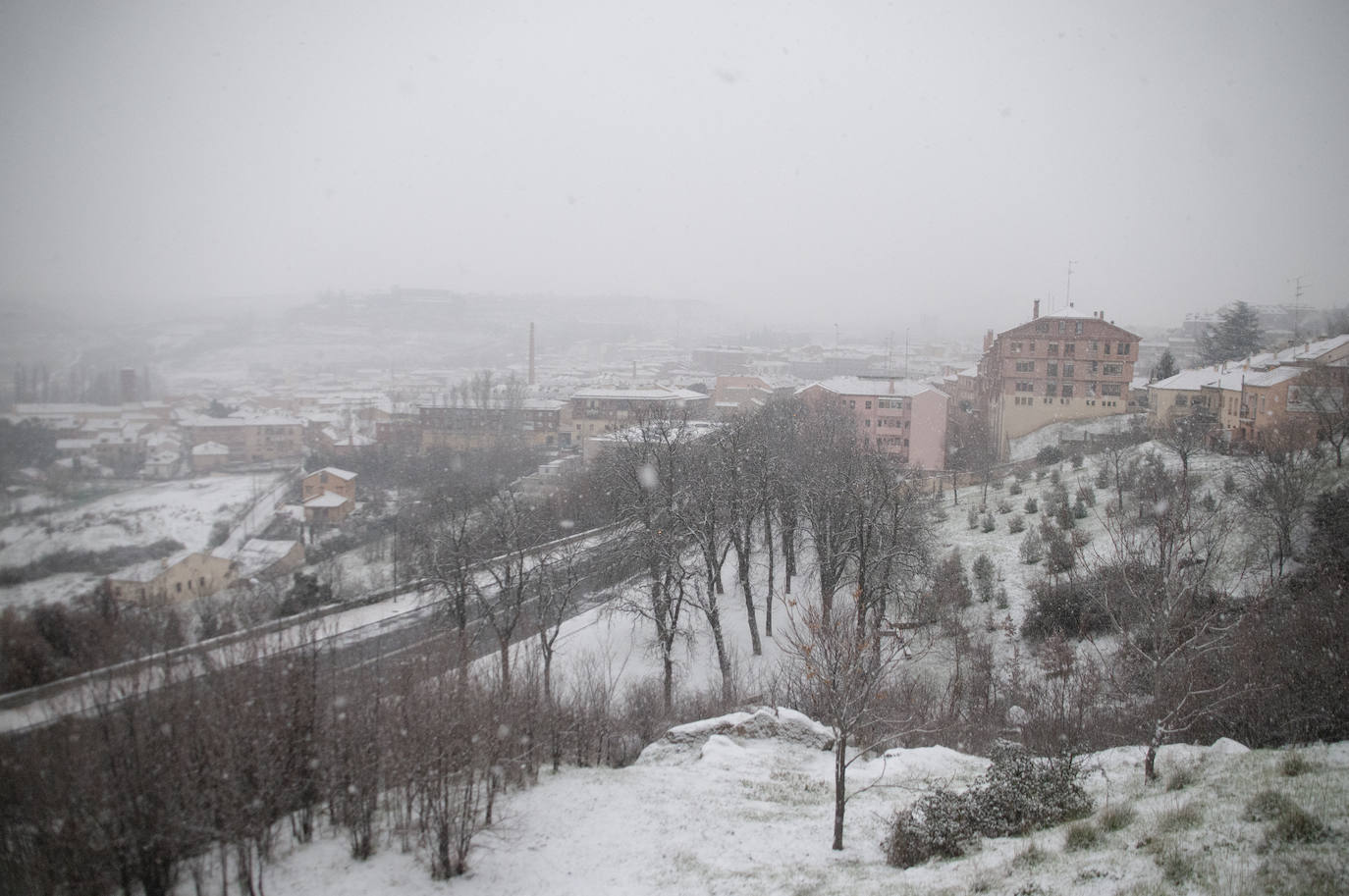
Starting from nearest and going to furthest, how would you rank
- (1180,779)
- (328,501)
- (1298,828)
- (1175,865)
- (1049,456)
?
(1175,865) → (1298,828) → (1180,779) → (328,501) → (1049,456)

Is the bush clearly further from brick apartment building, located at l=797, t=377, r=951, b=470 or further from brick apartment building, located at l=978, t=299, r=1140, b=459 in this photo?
brick apartment building, located at l=978, t=299, r=1140, b=459

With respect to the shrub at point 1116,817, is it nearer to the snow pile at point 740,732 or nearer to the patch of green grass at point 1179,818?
the patch of green grass at point 1179,818

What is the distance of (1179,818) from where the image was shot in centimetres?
602

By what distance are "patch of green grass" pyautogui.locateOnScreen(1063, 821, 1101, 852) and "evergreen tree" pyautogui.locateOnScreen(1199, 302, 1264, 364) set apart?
4784 centimetres

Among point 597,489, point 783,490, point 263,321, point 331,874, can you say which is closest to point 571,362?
point 263,321

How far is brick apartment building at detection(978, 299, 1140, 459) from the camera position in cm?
3750

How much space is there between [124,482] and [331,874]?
44.5ft

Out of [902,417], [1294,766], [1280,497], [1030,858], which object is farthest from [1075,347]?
[1030,858]

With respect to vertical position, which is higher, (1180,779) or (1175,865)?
(1175,865)

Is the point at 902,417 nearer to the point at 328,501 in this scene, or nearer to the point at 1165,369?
the point at 1165,369

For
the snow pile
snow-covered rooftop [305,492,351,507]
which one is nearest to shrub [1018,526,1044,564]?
the snow pile

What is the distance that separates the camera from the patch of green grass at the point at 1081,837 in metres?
6.13

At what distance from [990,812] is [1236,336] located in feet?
165

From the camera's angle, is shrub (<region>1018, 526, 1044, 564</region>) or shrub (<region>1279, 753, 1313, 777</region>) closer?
shrub (<region>1279, 753, 1313, 777</region>)
